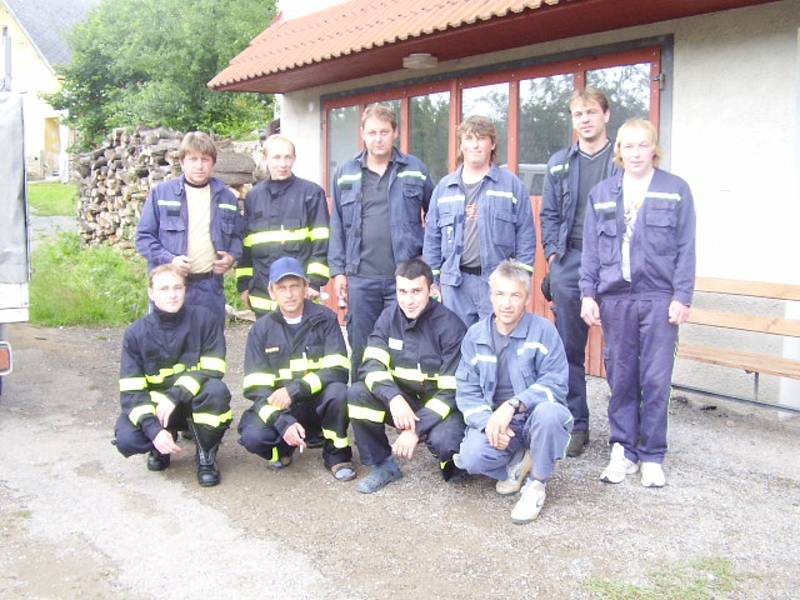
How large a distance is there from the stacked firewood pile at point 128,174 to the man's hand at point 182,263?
Answer: 6468 millimetres

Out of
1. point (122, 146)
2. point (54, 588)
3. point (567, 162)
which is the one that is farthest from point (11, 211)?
point (122, 146)

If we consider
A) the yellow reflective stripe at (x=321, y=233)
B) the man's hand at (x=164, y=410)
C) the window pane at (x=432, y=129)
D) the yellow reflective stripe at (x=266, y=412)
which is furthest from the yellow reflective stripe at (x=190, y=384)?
the window pane at (x=432, y=129)

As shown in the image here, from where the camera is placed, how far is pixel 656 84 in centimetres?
641

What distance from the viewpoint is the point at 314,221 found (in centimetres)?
564

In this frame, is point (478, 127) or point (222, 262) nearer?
point (478, 127)

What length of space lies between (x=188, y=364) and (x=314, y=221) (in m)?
1.28

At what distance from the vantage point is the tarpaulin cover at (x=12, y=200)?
5.93 metres

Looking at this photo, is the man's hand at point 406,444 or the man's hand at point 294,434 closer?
the man's hand at point 406,444

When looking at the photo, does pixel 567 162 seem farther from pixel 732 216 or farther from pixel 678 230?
pixel 732 216

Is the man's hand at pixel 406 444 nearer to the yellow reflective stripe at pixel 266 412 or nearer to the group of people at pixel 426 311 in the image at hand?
the group of people at pixel 426 311

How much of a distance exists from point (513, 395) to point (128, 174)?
11455 mm

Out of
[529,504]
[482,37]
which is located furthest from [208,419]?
[482,37]

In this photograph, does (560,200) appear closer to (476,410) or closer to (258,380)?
(476,410)

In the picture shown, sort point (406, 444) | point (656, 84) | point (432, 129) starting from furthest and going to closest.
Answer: point (432, 129) → point (656, 84) → point (406, 444)
